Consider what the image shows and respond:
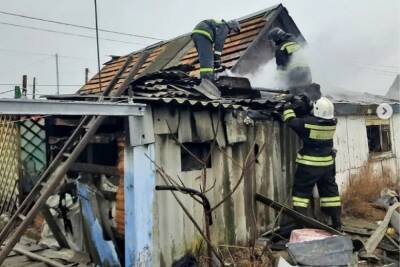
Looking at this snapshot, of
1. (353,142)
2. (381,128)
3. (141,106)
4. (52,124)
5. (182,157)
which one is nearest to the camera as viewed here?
(141,106)

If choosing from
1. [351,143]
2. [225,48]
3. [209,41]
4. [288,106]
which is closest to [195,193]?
[288,106]

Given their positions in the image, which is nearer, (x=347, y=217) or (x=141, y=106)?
(x=141, y=106)

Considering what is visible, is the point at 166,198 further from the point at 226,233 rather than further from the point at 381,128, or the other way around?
the point at 381,128

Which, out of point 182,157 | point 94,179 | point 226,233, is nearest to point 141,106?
point 182,157

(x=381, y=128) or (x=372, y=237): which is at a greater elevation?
(x=381, y=128)

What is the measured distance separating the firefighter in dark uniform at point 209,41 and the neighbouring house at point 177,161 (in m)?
0.82

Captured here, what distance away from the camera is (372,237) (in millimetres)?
5973

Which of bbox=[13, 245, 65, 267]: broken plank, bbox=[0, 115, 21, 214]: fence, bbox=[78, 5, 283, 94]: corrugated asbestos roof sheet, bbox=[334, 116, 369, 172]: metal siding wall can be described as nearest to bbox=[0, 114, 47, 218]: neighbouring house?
bbox=[0, 115, 21, 214]: fence

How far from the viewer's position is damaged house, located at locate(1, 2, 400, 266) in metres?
4.52

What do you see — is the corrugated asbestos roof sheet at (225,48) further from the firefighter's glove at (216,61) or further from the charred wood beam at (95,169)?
the charred wood beam at (95,169)

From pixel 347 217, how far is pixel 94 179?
5.46m

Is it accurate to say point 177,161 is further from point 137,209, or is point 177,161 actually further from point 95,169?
point 95,169

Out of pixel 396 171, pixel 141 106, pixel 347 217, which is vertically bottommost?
pixel 347 217

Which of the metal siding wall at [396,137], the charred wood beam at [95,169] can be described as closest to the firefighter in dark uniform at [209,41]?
the charred wood beam at [95,169]
